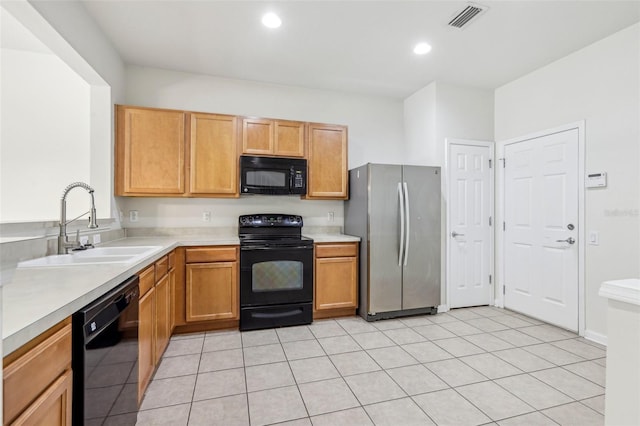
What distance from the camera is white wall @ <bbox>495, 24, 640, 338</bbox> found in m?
2.62

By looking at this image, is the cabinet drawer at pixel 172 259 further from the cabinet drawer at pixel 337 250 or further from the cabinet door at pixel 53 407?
the cabinet door at pixel 53 407

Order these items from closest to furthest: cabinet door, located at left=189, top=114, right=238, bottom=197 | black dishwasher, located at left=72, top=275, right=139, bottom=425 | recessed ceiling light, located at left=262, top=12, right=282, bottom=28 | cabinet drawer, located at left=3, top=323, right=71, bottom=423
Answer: cabinet drawer, located at left=3, top=323, right=71, bottom=423 → black dishwasher, located at left=72, top=275, right=139, bottom=425 → recessed ceiling light, located at left=262, top=12, right=282, bottom=28 → cabinet door, located at left=189, top=114, right=238, bottom=197

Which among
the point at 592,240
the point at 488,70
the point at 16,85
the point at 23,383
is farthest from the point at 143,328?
the point at 488,70

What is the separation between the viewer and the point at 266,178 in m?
3.41

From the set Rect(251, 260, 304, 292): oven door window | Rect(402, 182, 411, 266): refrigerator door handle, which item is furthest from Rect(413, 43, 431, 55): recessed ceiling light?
Rect(251, 260, 304, 292): oven door window

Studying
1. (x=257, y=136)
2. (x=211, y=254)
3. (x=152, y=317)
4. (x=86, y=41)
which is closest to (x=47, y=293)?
(x=152, y=317)

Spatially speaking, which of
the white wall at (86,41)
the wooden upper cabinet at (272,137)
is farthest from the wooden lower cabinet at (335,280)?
the white wall at (86,41)

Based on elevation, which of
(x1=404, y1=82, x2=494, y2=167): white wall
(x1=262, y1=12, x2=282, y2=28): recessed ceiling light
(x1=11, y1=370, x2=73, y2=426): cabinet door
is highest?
(x1=262, y1=12, x2=282, y2=28): recessed ceiling light

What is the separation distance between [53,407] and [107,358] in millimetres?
332

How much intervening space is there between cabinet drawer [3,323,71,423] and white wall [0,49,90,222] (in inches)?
95.7

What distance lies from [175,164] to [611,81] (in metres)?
4.20

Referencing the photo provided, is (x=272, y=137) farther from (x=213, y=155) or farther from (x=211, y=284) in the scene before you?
(x=211, y=284)

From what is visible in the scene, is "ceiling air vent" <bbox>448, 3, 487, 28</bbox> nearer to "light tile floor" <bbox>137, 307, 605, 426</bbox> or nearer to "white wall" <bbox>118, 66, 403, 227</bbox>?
"white wall" <bbox>118, 66, 403, 227</bbox>

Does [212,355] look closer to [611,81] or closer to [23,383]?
[23,383]
